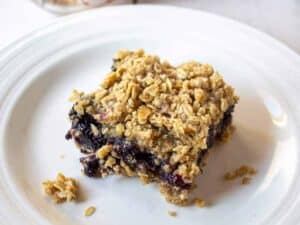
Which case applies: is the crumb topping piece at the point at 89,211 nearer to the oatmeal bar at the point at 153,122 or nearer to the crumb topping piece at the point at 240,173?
the oatmeal bar at the point at 153,122

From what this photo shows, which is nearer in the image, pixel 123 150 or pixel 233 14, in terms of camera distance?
pixel 123 150

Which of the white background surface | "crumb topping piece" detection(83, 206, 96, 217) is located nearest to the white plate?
"crumb topping piece" detection(83, 206, 96, 217)

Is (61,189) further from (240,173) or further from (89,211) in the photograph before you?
(240,173)

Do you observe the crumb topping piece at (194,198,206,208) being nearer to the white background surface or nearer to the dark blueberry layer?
the dark blueberry layer

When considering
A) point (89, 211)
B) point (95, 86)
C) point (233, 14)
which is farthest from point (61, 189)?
point (233, 14)

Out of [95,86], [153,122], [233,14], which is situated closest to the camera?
[153,122]

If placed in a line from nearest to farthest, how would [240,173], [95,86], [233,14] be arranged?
[240,173], [95,86], [233,14]
